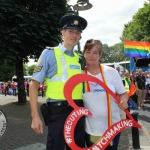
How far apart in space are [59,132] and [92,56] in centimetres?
75

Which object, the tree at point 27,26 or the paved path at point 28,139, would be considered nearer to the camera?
the paved path at point 28,139

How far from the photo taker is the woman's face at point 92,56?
2158 mm

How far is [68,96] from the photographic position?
6.43ft

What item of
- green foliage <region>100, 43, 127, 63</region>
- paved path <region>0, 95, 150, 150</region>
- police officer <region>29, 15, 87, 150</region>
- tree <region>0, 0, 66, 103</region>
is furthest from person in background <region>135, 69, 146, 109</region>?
green foliage <region>100, 43, 127, 63</region>

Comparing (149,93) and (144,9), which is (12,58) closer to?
(149,93)

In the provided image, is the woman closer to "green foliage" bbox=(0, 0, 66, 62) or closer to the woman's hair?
the woman's hair

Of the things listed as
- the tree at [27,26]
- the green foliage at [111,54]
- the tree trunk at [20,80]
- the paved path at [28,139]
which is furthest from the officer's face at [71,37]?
the green foliage at [111,54]

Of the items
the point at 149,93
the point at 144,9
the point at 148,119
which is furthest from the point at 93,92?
the point at 144,9

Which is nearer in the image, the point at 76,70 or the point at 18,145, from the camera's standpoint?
the point at 76,70

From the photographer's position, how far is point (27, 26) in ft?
30.1

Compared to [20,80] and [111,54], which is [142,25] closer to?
[20,80]

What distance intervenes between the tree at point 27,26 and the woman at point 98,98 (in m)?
7.20

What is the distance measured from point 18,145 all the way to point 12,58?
496cm

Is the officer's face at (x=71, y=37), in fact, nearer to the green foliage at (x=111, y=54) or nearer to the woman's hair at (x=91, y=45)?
the woman's hair at (x=91, y=45)
